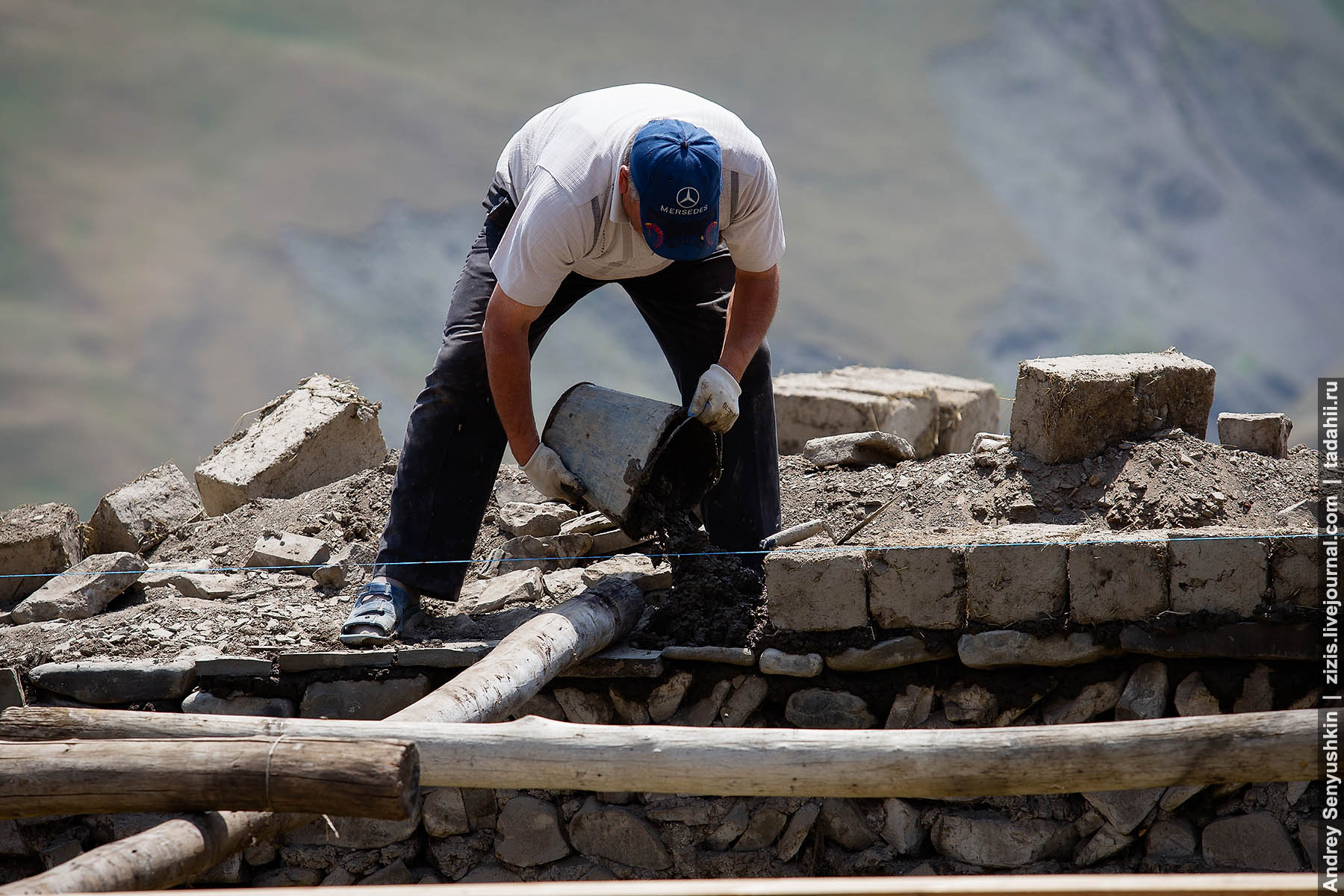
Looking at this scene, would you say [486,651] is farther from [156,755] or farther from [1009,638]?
[1009,638]

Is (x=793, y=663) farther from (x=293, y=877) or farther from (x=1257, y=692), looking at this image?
(x=293, y=877)

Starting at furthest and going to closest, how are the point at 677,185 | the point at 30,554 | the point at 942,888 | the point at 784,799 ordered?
the point at 30,554 → the point at 784,799 → the point at 677,185 → the point at 942,888

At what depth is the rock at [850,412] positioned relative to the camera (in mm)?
6492

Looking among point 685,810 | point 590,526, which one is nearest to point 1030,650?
point 685,810

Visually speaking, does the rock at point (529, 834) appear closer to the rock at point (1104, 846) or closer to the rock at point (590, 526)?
the rock at point (590, 526)

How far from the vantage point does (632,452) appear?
360 centimetres

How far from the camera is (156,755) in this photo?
8.17ft

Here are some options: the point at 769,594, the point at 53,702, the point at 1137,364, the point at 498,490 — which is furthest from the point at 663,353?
the point at 53,702

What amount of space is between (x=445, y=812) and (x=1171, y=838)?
2.43 m

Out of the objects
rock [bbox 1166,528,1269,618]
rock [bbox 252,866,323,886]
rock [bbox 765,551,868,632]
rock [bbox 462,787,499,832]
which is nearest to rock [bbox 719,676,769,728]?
rock [bbox 765,551,868,632]

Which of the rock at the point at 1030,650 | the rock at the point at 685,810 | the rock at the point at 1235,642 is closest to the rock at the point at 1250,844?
the rock at the point at 1235,642

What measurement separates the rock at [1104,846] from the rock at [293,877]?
8.67 feet

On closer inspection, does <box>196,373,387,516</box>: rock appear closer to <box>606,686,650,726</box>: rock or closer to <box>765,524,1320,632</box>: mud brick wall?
<box>606,686,650,726</box>: rock

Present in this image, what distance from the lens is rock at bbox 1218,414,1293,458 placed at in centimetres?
461
